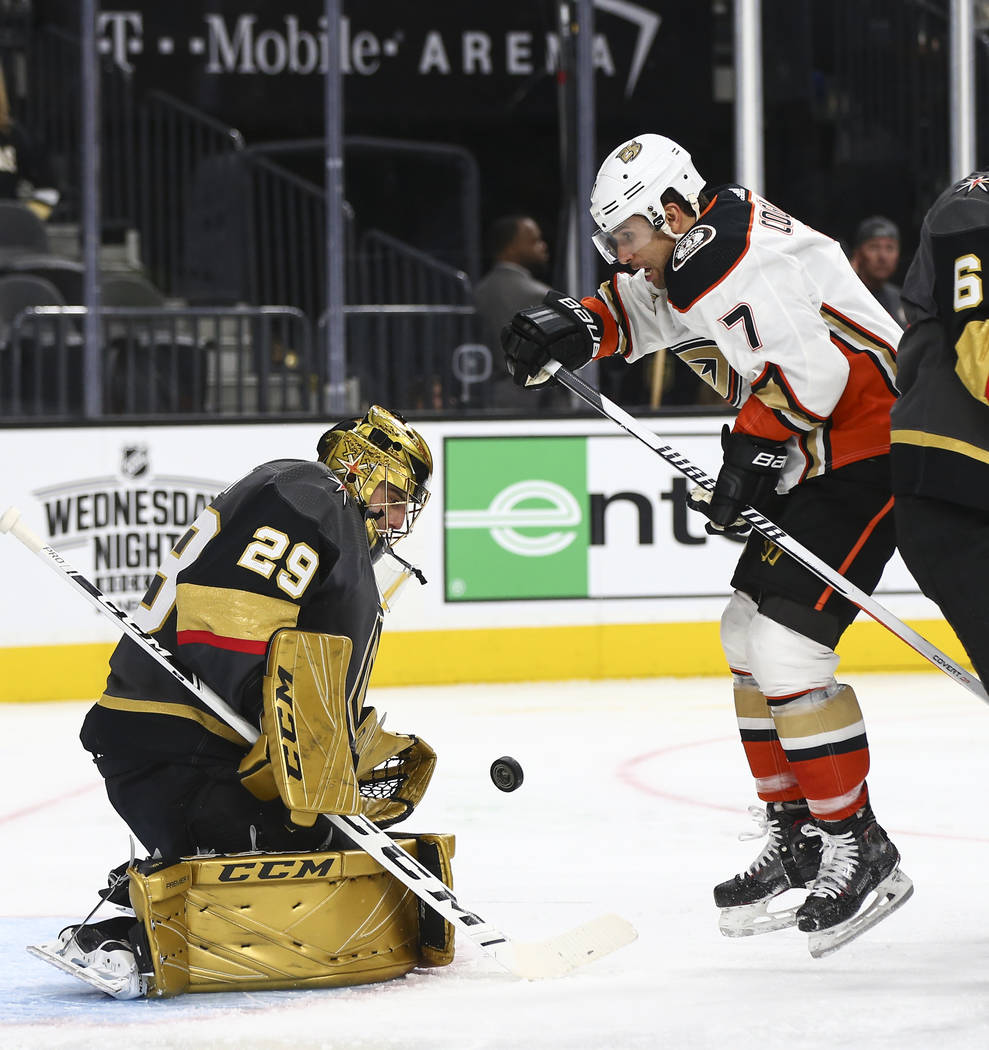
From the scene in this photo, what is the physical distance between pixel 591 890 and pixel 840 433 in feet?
2.89

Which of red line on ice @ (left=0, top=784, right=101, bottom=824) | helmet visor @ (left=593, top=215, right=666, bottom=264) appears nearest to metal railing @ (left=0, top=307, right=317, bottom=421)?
red line on ice @ (left=0, top=784, right=101, bottom=824)

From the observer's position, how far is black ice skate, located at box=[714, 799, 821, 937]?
251cm

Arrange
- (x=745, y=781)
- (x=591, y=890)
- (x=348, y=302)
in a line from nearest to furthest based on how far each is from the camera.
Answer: (x=591, y=890)
(x=745, y=781)
(x=348, y=302)

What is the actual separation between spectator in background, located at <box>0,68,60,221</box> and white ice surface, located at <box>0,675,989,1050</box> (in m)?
3.37

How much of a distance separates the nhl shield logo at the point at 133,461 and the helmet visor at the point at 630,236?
117 inches

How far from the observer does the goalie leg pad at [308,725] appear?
211cm

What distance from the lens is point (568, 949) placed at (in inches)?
91.6

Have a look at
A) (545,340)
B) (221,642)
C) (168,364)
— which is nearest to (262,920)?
(221,642)

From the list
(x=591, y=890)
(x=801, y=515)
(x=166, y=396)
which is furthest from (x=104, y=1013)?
(x=166, y=396)

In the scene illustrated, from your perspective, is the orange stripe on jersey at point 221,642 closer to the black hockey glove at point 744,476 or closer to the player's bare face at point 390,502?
the player's bare face at point 390,502

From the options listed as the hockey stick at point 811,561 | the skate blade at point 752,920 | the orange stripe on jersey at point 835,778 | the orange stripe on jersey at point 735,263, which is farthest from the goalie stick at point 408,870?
the orange stripe on jersey at point 735,263

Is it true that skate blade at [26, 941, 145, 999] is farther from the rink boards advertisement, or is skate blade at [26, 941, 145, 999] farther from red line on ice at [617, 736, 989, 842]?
the rink boards advertisement

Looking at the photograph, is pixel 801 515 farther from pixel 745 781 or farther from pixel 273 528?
pixel 745 781

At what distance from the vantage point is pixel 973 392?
7.05ft
